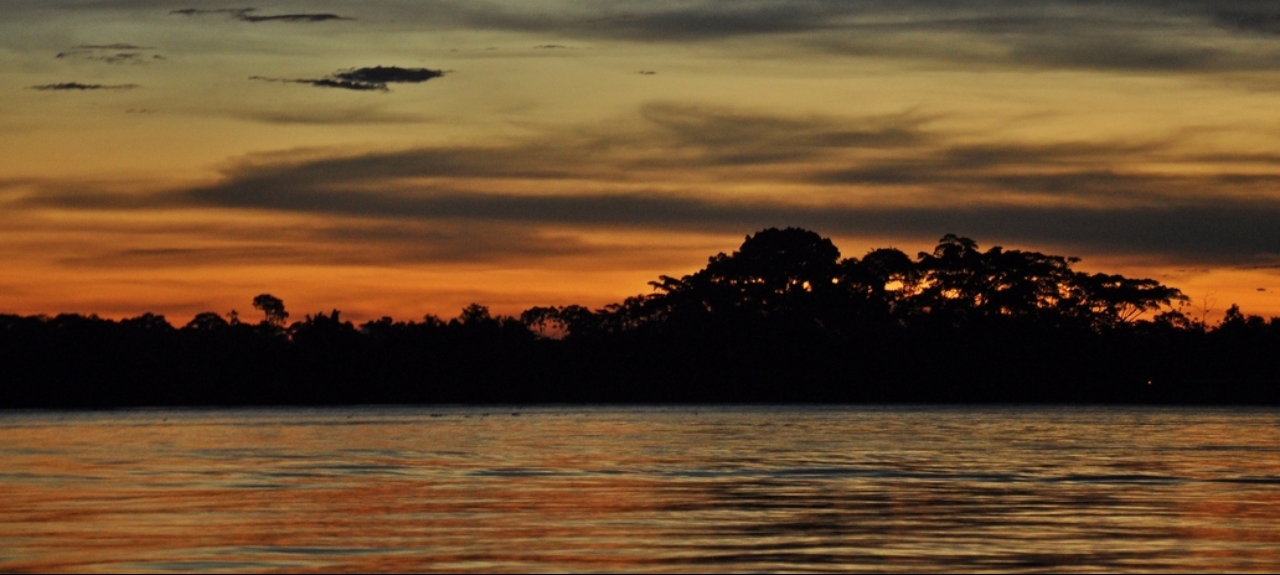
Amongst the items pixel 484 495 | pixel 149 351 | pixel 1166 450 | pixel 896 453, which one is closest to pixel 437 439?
pixel 896 453

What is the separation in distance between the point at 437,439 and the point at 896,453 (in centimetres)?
2386

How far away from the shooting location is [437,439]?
75125 mm

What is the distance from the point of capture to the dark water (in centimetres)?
2606

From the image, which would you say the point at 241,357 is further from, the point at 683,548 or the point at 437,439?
the point at 683,548

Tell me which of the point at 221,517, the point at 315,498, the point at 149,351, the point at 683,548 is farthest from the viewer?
the point at 149,351

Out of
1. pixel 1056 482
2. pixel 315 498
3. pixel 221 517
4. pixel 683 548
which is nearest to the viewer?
pixel 683 548

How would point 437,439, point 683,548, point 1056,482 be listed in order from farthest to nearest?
point 437,439, point 1056,482, point 683,548

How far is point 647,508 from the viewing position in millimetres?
34531

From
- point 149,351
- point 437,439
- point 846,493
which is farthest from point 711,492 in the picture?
point 149,351

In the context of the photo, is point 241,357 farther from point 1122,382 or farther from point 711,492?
point 711,492

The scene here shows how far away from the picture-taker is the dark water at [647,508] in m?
26.1

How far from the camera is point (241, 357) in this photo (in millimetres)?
196875

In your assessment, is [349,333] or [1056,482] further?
[349,333]

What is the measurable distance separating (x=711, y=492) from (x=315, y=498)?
853 cm
